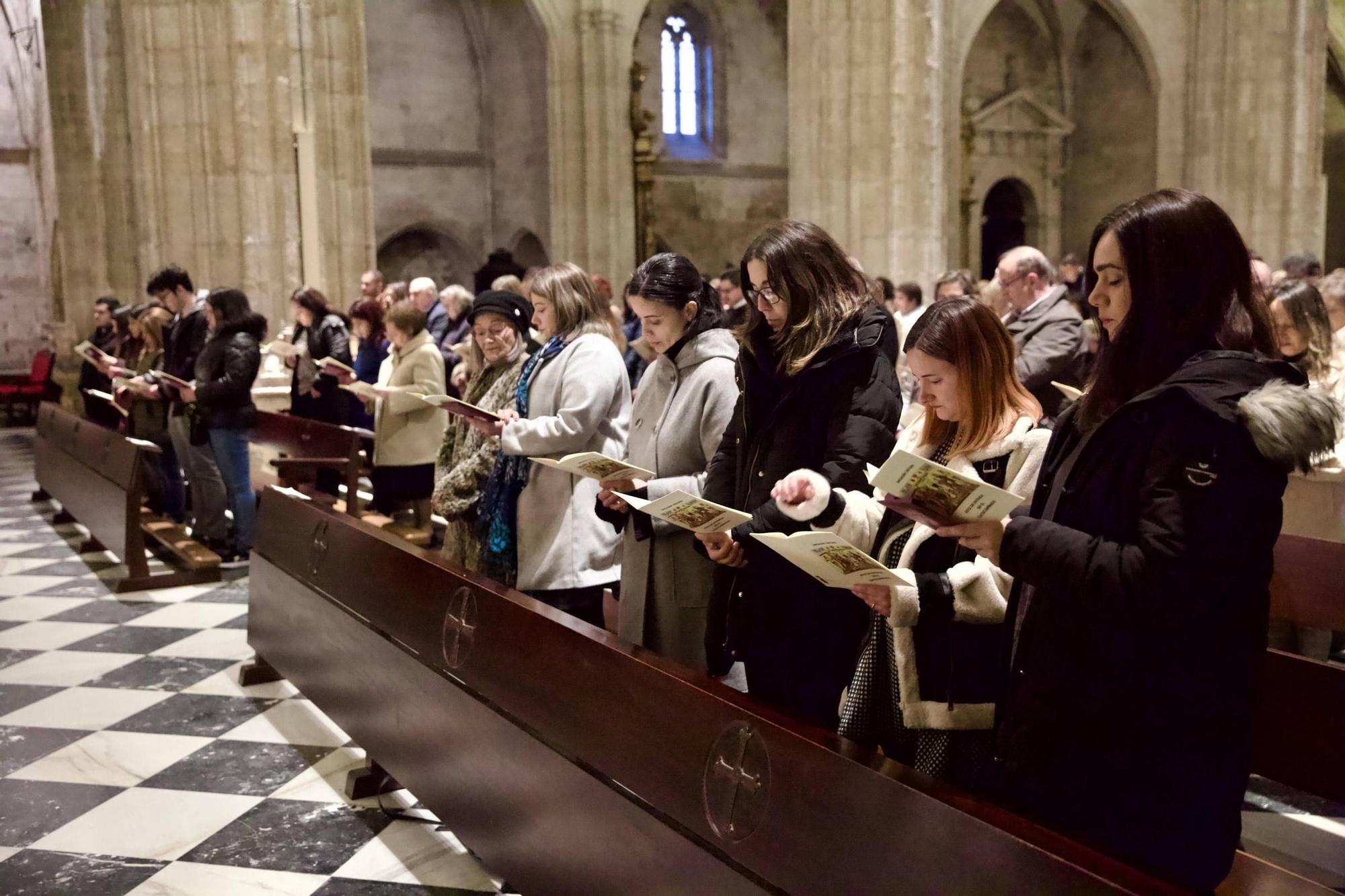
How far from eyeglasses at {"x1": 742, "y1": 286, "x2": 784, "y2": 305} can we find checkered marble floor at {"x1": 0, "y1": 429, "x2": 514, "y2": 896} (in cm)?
164

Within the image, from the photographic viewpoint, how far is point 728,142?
20.8m

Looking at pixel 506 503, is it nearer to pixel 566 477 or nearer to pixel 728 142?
pixel 566 477

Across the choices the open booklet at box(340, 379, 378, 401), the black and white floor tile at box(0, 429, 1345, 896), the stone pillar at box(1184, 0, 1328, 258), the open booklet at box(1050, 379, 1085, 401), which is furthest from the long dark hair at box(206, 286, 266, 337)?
the stone pillar at box(1184, 0, 1328, 258)

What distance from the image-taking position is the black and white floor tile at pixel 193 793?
320cm

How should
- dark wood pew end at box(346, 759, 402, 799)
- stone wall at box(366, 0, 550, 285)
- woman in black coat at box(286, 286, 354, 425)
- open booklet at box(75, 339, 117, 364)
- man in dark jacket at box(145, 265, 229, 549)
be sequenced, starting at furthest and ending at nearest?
stone wall at box(366, 0, 550, 285) → open booklet at box(75, 339, 117, 364) → woman in black coat at box(286, 286, 354, 425) → man in dark jacket at box(145, 265, 229, 549) → dark wood pew end at box(346, 759, 402, 799)

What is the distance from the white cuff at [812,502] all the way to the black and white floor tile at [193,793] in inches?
58.3

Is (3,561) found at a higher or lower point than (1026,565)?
lower

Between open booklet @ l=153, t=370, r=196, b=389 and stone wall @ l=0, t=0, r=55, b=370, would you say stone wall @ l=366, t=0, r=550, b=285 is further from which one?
open booklet @ l=153, t=370, r=196, b=389

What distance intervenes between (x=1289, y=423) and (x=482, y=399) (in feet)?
10.3

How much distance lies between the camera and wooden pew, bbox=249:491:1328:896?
66.5 inches

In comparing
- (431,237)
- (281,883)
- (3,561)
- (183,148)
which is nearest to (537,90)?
(431,237)

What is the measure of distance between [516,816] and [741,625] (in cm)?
70

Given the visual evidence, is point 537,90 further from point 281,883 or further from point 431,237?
point 281,883

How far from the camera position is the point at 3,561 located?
738 centimetres
